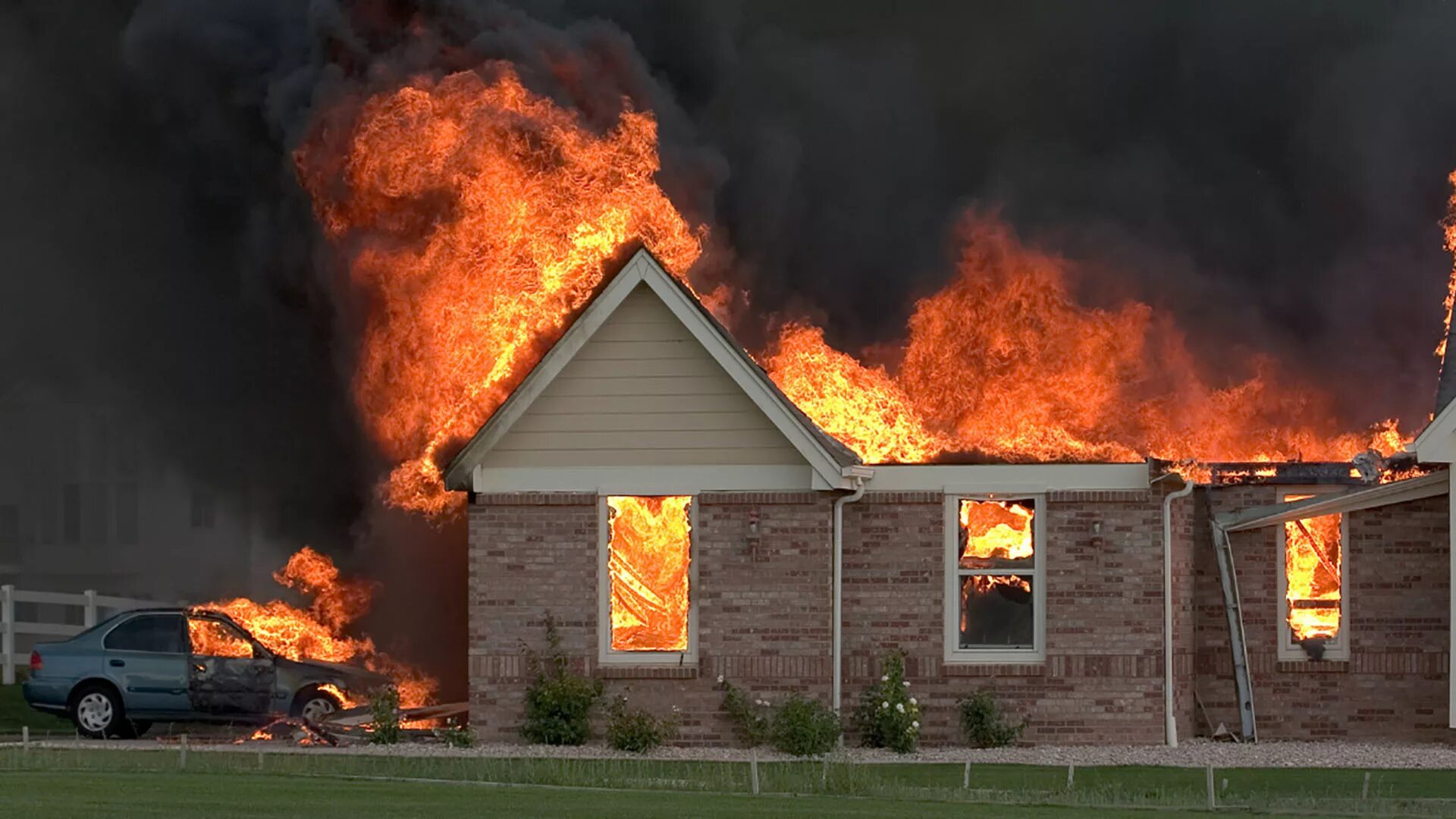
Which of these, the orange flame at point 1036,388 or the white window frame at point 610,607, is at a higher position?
the orange flame at point 1036,388

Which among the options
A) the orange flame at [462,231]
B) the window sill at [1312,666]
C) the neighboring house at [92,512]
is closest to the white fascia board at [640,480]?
the orange flame at [462,231]

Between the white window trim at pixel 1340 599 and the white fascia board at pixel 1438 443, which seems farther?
the white window trim at pixel 1340 599

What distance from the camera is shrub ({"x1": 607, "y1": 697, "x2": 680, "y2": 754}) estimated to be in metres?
22.7

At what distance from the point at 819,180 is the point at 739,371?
57.9 feet

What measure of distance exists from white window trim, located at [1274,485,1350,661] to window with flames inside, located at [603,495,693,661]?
628 centimetres

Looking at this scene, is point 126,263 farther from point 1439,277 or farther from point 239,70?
point 1439,277

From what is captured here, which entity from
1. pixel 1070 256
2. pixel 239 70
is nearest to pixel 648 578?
pixel 239 70

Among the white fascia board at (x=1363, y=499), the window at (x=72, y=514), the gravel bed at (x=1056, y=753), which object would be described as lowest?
the gravel bed at (x=1056, y=753)

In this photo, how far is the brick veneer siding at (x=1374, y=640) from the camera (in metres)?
23.9

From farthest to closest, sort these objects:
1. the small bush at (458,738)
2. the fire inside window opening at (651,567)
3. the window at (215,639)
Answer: the window at (215,639) → the fire inside window opening at (651,567) → the small bush at (458,738)

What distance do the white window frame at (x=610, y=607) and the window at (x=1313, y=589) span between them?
6.22 metres

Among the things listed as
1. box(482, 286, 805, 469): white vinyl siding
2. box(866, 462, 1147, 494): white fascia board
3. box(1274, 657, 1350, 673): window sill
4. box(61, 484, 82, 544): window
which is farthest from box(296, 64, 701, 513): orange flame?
box(61, 484, 82, 544): window

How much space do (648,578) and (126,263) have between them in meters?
21.2

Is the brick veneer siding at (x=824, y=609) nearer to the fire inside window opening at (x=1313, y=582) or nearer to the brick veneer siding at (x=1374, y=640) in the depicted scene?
the brick veneer siding at (x=1374, y=640)
